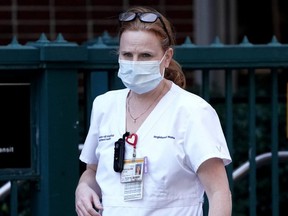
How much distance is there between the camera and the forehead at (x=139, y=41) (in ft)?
13.0

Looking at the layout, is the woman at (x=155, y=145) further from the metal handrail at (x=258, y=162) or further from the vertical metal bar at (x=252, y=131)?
the metal handrail at (x=258, y=162)

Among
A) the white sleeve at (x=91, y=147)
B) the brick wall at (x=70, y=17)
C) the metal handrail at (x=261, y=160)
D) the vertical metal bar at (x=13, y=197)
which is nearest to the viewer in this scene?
the white sleeve at (x=91, y=147)

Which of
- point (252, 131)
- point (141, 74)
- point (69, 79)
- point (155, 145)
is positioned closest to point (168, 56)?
point (141, 74)

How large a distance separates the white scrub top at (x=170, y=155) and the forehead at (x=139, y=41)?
22 centimetres

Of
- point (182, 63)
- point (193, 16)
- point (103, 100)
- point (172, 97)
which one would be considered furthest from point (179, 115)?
point (193, 16)

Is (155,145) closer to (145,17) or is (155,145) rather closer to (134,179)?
(134,179)

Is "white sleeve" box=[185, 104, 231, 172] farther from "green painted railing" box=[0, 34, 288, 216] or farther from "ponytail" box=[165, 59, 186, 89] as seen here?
"green painted railing" box=[0, 34, 288, 216]

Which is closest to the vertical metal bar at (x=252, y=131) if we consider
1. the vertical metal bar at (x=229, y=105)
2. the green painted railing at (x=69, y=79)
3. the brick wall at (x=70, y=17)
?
the green painted railing at (x=69, y=79)

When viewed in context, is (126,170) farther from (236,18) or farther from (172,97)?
(236,18)

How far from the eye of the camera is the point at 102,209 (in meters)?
4.07

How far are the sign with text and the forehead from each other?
1157mm

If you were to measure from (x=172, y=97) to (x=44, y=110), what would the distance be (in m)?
1.06

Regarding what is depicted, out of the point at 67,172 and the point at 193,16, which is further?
the point at 193,16

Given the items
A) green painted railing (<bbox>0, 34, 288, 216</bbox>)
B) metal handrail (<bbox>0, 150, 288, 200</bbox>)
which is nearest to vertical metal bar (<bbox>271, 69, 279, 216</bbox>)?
green painted railing (<bbox>0, 34, 288, 216</bbox>)
